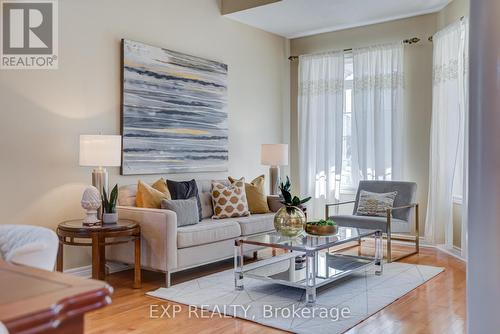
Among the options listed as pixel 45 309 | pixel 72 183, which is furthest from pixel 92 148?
pixel 45 309

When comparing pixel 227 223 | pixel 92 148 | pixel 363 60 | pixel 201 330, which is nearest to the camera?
pixel 201 330

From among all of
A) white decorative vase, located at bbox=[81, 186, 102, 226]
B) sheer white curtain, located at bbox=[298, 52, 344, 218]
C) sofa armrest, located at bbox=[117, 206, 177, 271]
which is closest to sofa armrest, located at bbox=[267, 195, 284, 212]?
sheer white curtain, located at bbox=[298, 52, 344, 218]

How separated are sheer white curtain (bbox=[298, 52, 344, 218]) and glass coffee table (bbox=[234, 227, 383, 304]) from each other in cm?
205

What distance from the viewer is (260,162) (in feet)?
20.8

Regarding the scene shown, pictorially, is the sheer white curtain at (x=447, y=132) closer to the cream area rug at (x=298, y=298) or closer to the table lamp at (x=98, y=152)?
the cream area rug at (x=298, y=298)

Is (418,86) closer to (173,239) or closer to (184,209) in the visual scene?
(184,209)

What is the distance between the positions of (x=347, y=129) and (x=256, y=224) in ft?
7.41

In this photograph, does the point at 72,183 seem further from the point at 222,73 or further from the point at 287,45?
the point at 287,45

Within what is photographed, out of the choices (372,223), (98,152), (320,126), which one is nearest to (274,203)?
(372,223)

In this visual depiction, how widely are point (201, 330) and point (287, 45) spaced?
195 inches

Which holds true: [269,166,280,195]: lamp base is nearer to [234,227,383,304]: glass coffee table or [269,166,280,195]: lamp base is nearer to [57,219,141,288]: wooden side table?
[234,227,383,304]: glass coffee table

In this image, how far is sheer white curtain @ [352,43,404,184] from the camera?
19.7 ft

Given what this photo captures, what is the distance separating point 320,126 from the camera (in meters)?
6.62

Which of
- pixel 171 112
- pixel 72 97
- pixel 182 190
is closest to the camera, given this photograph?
pixel 72 97
